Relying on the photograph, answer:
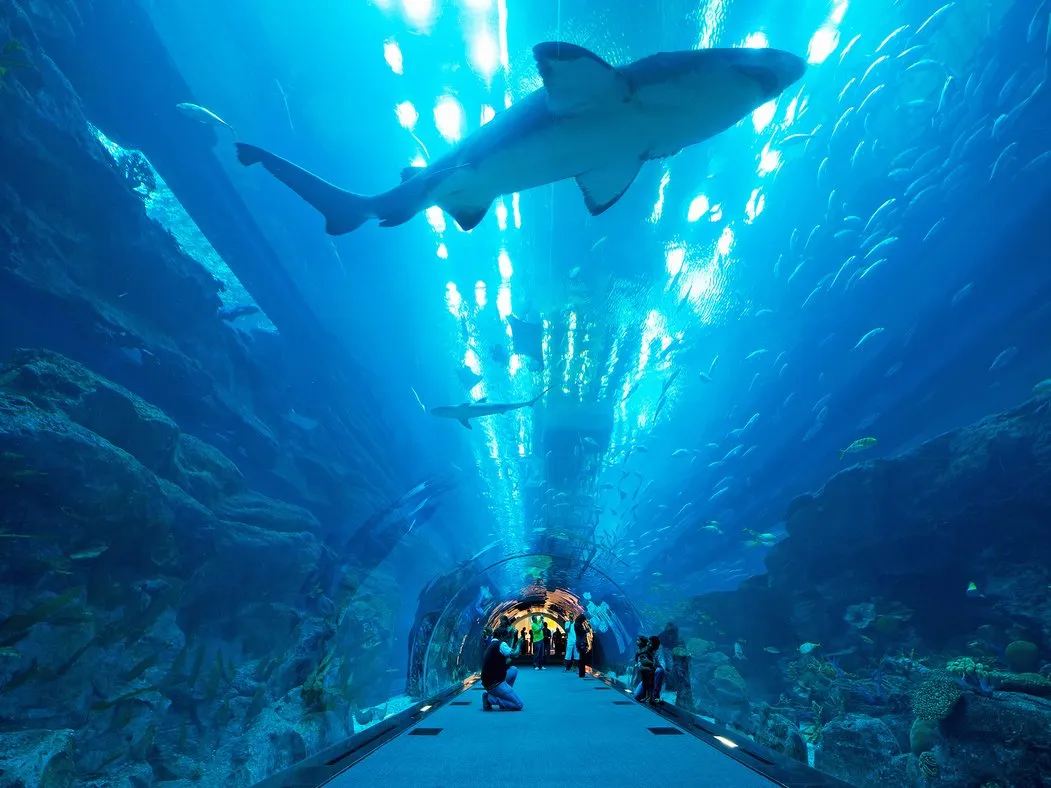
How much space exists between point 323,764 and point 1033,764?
6.91m

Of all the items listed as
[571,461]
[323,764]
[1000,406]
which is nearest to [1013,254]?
[1000,406]

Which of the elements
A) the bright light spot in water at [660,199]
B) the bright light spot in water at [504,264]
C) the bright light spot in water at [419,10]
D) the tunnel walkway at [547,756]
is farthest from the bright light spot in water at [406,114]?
the tunnel walkway at [547,756]

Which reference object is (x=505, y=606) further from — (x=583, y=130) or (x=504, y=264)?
(x=583, y=130)

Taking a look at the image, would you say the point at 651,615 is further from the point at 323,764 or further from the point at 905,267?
the point at 323,764

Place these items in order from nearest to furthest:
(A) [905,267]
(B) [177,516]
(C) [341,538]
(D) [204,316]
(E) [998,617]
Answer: (D) [204,316]
(A) [905,267]
(B) [177,516]
(E) [998,617]
(C) [341,538]

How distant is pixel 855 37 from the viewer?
4918mm

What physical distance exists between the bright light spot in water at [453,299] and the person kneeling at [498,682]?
479 centimetres

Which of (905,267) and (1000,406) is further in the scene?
(1000,406)

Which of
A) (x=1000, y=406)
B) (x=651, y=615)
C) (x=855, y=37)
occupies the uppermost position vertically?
(x=1000, y=406)

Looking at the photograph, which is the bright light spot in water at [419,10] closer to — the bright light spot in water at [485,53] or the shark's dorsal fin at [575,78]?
the bright light spot in water at [485,53]

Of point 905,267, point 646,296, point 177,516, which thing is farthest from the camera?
point 177,516

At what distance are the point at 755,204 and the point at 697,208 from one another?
0.95 meters

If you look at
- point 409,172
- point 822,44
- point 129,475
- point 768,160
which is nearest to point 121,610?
point 129,475

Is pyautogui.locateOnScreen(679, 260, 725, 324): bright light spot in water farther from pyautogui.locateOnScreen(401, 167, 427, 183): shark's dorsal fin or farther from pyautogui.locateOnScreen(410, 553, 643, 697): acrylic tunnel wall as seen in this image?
pyautogui.locateOnScreen(410, 553, 643, 697): acrylic tunnel wall
